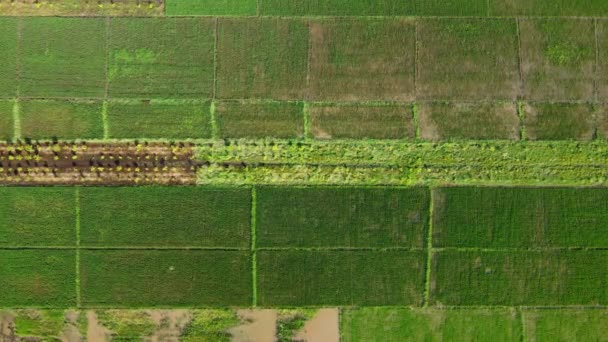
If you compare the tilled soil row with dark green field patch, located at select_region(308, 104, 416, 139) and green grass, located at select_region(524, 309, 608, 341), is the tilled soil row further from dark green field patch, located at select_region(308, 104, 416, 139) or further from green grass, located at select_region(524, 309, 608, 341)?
green grass, located at select_region(524, 309, 608, 341)

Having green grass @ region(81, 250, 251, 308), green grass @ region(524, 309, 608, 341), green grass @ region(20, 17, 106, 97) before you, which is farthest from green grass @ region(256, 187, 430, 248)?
green grass @ region(20, 17, 106, 97)

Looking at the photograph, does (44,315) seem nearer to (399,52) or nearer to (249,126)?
(249,126)

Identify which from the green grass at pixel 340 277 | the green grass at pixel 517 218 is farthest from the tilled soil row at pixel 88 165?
the green grass at pixel 517 218

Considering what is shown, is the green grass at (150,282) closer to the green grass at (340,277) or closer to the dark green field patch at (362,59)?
the green grass at (340,277)

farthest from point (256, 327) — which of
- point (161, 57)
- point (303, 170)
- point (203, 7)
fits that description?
point (203, 7)

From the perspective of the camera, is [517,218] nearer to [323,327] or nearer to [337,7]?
[323,327]

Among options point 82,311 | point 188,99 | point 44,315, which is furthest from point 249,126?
point 44,315
